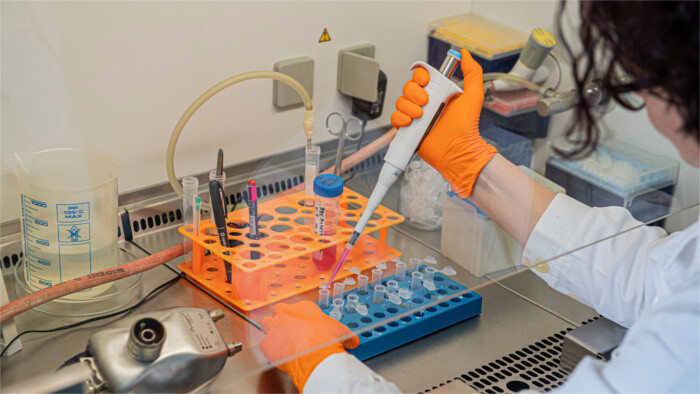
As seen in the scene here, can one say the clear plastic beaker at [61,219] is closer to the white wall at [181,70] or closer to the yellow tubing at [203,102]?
the white wall at [181,70]

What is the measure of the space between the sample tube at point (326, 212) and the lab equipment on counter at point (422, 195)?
5.2 inches

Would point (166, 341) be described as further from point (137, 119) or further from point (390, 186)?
point (137, 119)

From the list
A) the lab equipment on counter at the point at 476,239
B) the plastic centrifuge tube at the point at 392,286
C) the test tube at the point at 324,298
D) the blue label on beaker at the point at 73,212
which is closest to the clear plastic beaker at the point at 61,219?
the blue label on beaker at the point at 73,212

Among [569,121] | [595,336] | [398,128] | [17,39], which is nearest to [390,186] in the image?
[398,128]

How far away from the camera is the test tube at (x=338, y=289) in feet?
4.09

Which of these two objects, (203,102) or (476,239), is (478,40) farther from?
(203,102)

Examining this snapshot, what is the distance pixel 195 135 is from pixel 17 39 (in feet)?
1.33

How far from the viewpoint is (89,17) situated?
4.44 ft

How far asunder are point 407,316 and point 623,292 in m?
0.41

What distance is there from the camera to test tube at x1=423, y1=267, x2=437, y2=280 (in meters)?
1.31

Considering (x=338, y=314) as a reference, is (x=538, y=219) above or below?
above

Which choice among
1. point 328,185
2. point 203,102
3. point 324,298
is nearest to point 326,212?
point 328,185

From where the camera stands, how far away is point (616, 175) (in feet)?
4.58

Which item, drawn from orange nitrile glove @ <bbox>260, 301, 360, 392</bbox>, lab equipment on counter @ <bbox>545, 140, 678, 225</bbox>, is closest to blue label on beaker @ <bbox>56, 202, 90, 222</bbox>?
orange nitrile glove @ <bbox>260, 301, 360, 392</bbox>
